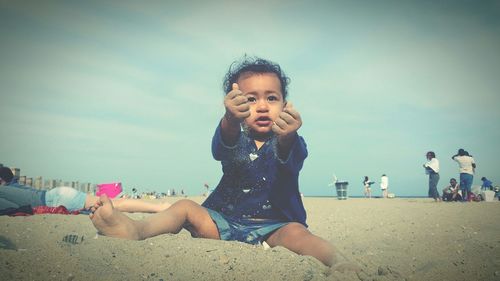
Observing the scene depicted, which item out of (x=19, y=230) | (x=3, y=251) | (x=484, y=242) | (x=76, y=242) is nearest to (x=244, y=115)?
(x=76, y=242)

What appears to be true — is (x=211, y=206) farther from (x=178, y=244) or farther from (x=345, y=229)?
(x=345, y=229)

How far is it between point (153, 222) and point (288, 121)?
147 cm

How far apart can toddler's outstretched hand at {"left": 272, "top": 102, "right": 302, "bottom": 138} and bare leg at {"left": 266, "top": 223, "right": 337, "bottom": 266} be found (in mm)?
882

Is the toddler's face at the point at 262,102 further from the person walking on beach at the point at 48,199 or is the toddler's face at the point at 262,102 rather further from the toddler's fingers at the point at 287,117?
the person walking on beach at the point at 48,199

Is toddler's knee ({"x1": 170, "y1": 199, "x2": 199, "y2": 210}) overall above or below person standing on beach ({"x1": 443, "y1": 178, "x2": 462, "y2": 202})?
above

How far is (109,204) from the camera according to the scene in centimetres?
268

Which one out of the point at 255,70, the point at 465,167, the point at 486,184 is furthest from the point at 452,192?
the point at 255,70

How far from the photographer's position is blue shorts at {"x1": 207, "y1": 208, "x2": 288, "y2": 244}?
3163 mm

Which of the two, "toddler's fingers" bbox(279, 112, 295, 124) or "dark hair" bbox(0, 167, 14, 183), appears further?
"dark hair" bbox(0, 167, 14, 183)

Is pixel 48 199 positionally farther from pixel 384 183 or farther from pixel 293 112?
pixel 384 183

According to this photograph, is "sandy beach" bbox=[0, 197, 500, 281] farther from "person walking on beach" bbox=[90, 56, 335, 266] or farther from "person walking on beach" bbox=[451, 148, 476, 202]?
"person walking on beach" bbox=[451, 148, 476, 202]

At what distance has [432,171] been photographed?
449 inches

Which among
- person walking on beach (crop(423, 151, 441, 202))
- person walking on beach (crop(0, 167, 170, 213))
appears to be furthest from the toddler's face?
person walking on beach (crop(423, 151, 441, 202))

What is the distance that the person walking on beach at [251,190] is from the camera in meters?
2.71
